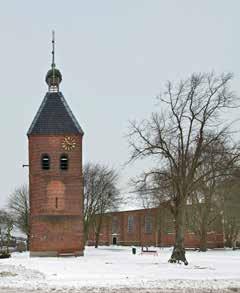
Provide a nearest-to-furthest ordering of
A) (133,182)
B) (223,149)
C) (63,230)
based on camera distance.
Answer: (223,149)
(133,182)
(63,230)

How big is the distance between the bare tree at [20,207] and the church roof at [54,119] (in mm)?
32623

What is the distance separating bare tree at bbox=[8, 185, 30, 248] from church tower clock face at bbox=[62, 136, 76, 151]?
109ft

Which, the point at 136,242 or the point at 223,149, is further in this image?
the point at 136,242

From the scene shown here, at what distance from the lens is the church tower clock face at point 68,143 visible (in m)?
59.0

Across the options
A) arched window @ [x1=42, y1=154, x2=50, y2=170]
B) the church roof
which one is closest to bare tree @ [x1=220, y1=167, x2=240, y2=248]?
the church roof

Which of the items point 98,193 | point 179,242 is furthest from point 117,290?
point 98,193

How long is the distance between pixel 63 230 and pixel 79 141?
334 inches

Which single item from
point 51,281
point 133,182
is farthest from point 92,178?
point 51,281

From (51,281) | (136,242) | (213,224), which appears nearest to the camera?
(51,281)

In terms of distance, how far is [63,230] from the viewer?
58000 millimetres

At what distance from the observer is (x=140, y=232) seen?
106m

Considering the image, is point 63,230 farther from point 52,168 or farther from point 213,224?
point 213,224

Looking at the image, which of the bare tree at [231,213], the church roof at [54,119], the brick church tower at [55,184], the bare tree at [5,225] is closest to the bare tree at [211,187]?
the bare tree at [231,213]

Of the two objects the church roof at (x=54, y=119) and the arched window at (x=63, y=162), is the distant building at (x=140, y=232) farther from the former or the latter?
the church roof at (x=54, y=119)
